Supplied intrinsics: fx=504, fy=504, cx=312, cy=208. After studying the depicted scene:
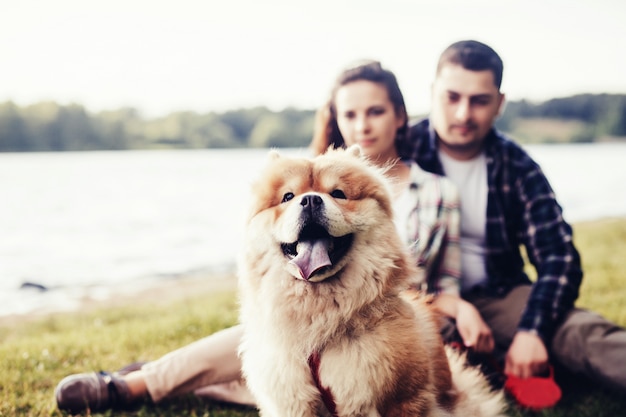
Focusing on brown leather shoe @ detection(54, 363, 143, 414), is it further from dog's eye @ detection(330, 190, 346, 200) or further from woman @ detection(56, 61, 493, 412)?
dog's eye @ detection(330, 190, 346, 200)

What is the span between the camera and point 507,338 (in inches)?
145

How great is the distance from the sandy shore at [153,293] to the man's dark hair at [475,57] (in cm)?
604

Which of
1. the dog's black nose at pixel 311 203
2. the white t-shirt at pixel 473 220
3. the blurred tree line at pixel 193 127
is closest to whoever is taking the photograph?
the dog's black nose at pixel 311 203

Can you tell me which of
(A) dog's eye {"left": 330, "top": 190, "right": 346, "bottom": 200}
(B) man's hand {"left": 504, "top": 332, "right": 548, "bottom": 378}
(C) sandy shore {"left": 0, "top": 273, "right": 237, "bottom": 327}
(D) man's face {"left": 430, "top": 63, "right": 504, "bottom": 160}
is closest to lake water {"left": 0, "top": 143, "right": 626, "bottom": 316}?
(C) sandy shore {"left": 0, "top": 273, "right": 237, "bottom": 327}

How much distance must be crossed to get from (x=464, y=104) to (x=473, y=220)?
878 mm

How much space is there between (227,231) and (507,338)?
37.9 ft

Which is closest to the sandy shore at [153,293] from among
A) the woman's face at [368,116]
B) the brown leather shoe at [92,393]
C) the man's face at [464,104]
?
the brown leather shoe at [92,393]

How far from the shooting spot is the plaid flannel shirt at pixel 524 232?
11.3 ft

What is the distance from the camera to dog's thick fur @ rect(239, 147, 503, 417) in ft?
7.20

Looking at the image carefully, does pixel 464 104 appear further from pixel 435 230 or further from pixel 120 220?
pixel 120 220

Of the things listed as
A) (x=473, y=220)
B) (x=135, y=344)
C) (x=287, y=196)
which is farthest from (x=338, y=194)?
(x=135, y=344)

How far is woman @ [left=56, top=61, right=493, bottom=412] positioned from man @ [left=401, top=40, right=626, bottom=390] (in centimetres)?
30

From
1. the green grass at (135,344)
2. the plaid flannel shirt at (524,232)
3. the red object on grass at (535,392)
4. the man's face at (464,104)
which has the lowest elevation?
the green grass at (135,344)

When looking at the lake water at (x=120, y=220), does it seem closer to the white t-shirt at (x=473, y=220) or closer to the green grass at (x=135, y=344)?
the green grass at (x=135, y=344)
